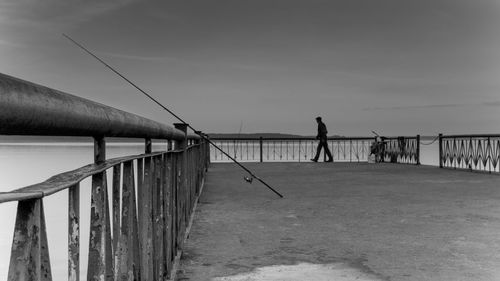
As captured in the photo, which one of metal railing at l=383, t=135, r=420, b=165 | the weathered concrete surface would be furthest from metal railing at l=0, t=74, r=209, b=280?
metal railing at l=383, t=135, r=420, b=165

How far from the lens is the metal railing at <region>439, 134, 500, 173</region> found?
16.0 metres

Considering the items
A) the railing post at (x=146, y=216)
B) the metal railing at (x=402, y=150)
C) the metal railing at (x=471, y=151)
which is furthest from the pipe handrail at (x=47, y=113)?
the metal railing at (x=402, y=150)

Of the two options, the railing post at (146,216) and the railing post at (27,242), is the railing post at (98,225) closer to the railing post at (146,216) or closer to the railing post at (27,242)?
the railing post at (27,242)

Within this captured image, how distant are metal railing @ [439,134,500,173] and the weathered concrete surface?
22.2 ft

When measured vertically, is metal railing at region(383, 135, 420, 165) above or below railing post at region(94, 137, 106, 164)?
below

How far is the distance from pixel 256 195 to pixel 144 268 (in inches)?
272

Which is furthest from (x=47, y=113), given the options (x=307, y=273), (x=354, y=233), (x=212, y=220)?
(x=212, y=220)

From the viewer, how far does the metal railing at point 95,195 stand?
0.95 metres

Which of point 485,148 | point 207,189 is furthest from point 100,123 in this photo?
point 485,148

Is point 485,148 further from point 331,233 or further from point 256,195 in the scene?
point 331,233

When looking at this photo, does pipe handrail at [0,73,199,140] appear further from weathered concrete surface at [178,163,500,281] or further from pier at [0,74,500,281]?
weathered concrete surface at [178,163,500,281]

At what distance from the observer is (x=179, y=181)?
187 inches

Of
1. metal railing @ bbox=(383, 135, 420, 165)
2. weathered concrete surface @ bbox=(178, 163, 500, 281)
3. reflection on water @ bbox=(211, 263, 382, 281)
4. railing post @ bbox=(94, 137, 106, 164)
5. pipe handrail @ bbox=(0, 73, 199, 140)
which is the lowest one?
reflection on water @ bbox=(211, 263, 382, 281)

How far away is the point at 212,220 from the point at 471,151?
41.9 feet
